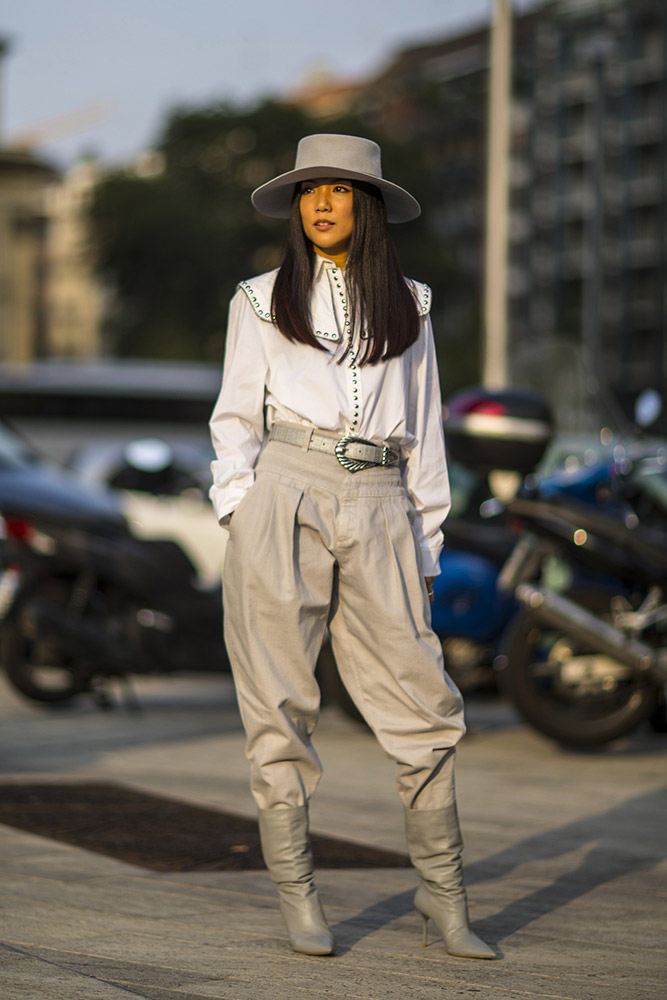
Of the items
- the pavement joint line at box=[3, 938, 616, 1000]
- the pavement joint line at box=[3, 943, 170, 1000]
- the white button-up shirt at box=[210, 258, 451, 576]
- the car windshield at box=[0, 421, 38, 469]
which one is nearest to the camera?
the pavement joint line at box=[3, 943, 170, 1000]

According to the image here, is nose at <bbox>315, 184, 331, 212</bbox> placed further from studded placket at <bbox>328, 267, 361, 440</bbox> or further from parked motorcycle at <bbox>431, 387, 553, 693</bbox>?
parked motorcycle at <bbox>431, 387, 553, 693</bbox>

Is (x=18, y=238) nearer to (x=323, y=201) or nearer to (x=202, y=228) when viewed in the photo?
(x=202, y=228)

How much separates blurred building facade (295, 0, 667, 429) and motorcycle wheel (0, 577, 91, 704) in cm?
5838

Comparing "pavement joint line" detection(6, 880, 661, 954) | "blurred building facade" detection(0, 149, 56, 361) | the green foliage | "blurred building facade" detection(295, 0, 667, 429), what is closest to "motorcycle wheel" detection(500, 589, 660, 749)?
"pavement joint line" detection(6, 880, 661, 954)

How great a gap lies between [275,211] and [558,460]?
16.6 ft

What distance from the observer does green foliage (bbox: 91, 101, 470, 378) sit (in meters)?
52.9

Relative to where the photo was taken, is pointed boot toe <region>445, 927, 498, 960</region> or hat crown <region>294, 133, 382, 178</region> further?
hat crown <region>294, 133, 382, 178</region>

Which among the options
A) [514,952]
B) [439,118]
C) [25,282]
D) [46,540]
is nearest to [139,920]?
[514,952]

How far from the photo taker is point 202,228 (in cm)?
5372

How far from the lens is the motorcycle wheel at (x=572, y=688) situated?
7.62 meters

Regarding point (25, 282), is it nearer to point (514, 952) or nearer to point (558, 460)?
point (558, 460)

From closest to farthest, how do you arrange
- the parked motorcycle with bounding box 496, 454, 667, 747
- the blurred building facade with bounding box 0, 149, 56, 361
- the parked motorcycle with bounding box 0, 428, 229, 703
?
the parked motorcycle with bounding box 496, 454, 667, 747
the parked motorcycle with bounding box 0, 428, 229, 703
the blurred building facade with bounding box 0, 149, 56, 361

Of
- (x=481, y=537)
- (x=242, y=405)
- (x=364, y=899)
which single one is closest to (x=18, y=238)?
(x=481, y=537)

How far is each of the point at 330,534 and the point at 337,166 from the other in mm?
864
